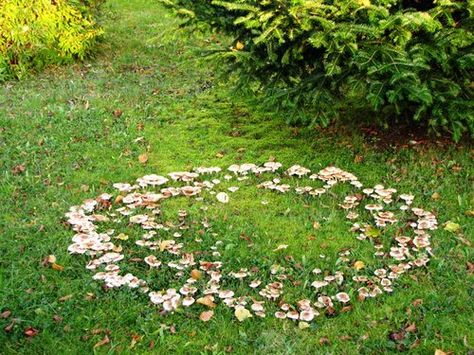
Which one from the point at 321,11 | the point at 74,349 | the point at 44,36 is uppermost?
the point at 321,11

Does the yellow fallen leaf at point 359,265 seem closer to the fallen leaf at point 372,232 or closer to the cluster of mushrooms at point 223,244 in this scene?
the cluster of mushrooms at point 223,244

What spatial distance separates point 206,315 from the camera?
373cm

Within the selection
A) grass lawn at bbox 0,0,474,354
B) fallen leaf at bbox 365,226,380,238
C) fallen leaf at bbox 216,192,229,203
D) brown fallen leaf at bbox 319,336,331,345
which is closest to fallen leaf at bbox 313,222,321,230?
grass lawn at bbox 0,0,474,354

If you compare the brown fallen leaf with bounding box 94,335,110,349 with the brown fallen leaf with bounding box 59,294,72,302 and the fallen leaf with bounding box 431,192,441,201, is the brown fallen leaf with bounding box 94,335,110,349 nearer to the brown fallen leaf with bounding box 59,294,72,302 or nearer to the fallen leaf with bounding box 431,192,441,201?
the brown fallen leaf with bounding box 59,294,72,302

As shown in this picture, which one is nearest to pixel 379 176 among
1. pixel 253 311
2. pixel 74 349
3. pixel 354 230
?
pixel 354 230

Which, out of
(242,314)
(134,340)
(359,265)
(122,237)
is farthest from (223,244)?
(134,340)

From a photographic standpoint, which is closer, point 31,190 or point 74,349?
point 74,349

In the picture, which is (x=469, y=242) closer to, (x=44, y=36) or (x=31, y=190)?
(x=31, y=190)

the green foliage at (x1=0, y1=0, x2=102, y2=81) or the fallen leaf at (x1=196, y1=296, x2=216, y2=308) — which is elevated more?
the green foliage at (x1=0, y1=0, x2=102, y2=81)

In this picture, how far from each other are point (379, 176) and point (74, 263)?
119 inches

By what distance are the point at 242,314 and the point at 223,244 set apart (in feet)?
3.11

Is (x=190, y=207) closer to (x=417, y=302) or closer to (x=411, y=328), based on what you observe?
(x=417, y=302)

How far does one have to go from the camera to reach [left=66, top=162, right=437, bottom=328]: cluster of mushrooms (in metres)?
3.87

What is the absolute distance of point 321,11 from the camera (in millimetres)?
4688
